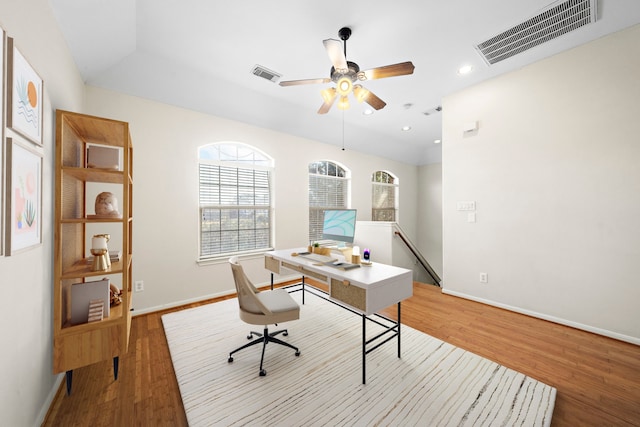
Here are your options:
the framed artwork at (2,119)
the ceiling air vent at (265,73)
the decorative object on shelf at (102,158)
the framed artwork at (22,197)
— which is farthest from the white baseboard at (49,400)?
the ceiling air vent at (265,73)

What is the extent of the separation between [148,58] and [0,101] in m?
2.08

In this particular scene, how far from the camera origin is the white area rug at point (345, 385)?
4.83 ft

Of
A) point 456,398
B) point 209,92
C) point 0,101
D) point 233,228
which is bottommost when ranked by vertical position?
point 456,398

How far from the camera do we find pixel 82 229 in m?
2.14

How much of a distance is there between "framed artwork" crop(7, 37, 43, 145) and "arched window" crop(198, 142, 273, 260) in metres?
2.07

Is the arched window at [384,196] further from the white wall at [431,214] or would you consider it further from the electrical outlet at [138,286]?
the electrical outlet at [138,286]

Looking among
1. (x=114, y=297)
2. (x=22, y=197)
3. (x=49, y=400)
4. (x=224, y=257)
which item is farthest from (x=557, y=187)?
(x=49, y=400)

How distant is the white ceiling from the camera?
2.01m

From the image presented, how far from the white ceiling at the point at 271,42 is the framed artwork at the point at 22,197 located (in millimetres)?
1227

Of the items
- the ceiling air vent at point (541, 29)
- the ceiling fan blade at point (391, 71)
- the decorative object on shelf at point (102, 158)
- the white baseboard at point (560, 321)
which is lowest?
the white baseboard at point (560, 321)

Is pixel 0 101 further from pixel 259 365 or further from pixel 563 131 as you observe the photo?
pixel 563 131

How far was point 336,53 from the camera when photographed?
6.09ft

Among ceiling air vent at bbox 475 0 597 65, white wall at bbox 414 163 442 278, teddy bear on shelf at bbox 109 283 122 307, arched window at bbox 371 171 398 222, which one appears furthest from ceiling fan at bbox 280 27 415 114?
white wall at bbox 414 163 442 278

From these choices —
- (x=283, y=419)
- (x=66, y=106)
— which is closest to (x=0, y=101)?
Result: (x=66, y=106)
